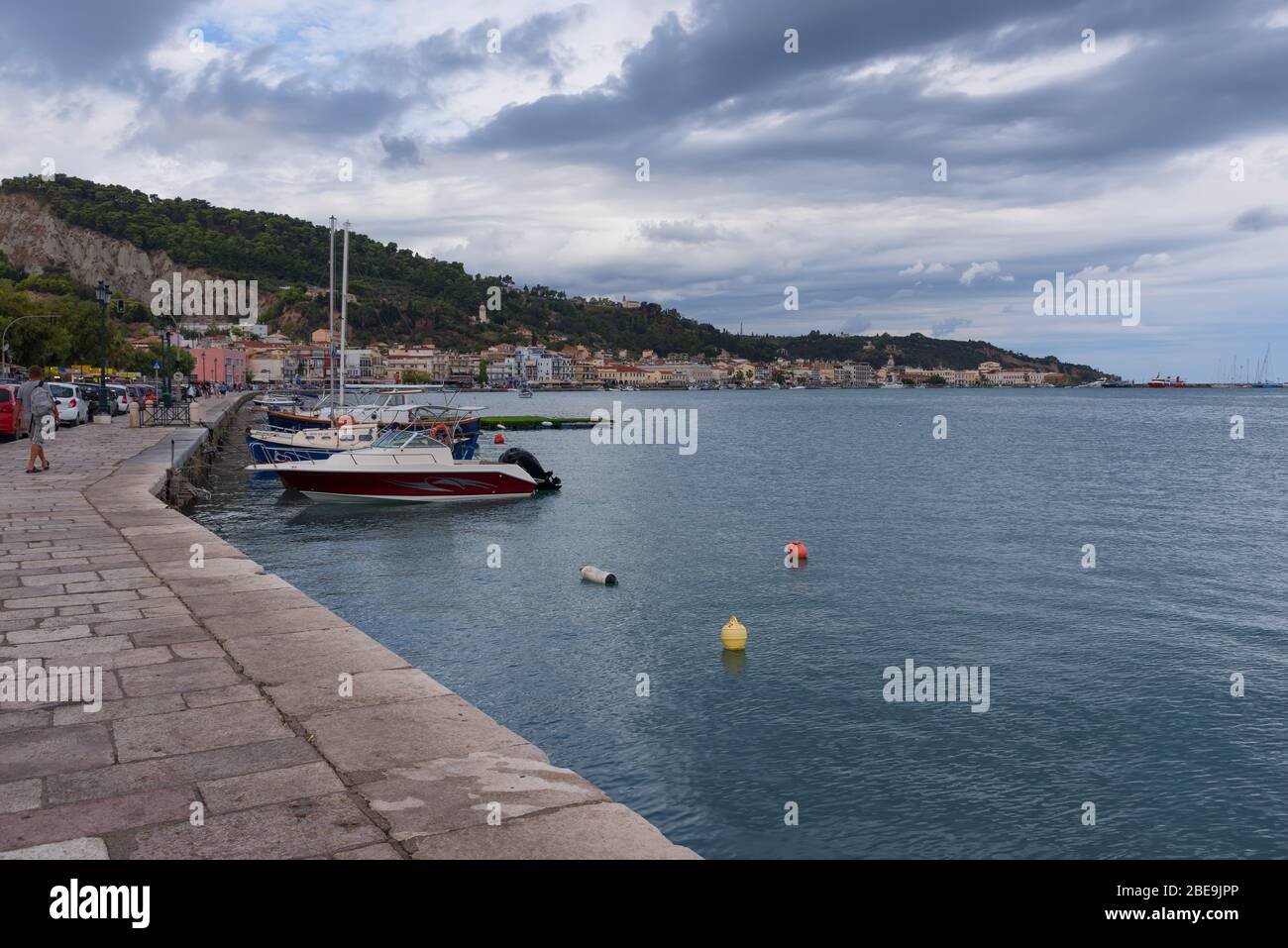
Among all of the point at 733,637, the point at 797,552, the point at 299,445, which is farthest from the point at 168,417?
the point at 733,637

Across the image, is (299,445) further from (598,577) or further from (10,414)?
(598,577)

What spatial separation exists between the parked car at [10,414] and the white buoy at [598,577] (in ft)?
72.3

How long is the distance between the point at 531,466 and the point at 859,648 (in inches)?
873

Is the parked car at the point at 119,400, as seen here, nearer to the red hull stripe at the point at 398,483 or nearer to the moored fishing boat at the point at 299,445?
the moored fishing boat at the point at 299,445

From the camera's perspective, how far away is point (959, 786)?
9633 mm

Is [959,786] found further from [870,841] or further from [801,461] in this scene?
[801,461]

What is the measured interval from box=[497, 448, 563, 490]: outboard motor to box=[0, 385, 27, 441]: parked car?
15.4 m

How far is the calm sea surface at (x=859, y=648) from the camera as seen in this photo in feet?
30.1

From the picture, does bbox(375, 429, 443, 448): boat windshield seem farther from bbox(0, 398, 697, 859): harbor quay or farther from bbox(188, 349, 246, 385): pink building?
bbox(188, 349, 246, 385): pink building

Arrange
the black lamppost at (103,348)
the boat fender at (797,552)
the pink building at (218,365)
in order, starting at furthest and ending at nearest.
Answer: the pink building at (218,365) < the black lamppost at (103,348) < the boat fender at (797,552)

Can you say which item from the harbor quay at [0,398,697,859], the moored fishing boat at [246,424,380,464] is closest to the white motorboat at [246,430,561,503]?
the moored fishing boat at [246,424,380,464]

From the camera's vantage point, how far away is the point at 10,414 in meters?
31.4

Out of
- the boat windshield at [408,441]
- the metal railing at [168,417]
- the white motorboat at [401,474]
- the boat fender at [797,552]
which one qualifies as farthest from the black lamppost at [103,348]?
the boat fender at [797,552]

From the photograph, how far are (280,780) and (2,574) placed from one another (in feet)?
25.4
